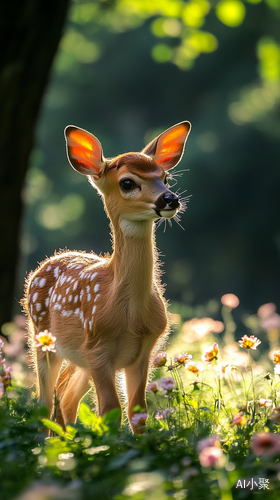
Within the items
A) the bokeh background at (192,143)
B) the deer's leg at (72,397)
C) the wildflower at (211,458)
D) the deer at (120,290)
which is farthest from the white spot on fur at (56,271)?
the bokeh background at (192,143)

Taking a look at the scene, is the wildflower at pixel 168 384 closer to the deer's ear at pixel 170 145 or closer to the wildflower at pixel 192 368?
the wildflower at pixel 192 368

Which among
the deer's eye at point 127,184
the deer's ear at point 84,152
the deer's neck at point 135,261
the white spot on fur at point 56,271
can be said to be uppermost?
the deer's ear at point 84,152

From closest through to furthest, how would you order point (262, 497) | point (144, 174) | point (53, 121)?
point (262, 497) < point (144, 174) < point (53, 121)

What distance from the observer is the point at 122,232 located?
Result: 317 centimetres

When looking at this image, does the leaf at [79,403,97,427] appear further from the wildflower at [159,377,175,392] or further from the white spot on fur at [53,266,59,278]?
the white spot on fur at [53,266,59,278]

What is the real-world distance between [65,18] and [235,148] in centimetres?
1178

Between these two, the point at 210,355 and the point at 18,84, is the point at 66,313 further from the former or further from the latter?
the point at 18,84

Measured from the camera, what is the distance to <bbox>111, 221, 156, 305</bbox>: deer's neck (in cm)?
311

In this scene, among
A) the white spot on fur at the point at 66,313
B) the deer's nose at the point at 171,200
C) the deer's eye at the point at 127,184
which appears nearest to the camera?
the deer's nose at the point at 171,200

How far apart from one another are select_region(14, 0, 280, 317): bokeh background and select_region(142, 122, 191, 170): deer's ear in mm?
10828

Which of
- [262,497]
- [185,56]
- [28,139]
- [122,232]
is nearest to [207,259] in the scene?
[185,56]

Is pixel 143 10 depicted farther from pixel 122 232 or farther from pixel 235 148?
pixel 235 148

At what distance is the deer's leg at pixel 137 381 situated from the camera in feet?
10.2

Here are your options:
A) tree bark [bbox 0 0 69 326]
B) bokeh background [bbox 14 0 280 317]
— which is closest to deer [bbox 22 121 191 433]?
tree bark [bbox 0 0 69 326]
